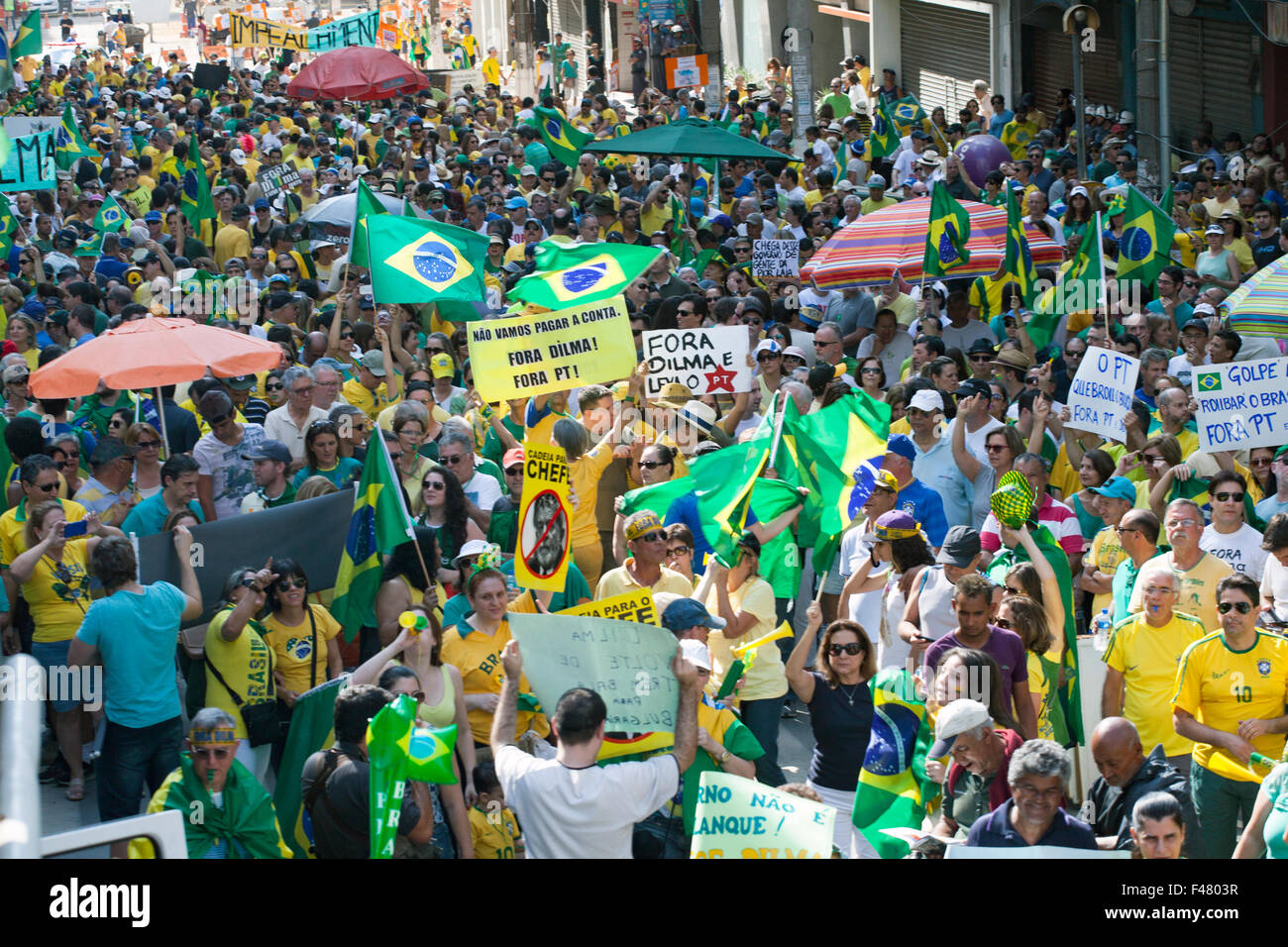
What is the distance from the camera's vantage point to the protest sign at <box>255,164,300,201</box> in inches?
741

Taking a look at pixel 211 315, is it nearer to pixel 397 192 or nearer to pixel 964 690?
pixel 397 192

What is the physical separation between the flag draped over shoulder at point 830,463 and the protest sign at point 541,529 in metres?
1.52

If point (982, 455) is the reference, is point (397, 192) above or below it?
above

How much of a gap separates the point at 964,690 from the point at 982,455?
152 inches

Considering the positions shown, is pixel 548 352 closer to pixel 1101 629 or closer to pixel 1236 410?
pixel 1101 629

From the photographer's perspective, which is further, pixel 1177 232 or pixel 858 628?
pixel 1177 232

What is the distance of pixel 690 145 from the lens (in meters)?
17.6

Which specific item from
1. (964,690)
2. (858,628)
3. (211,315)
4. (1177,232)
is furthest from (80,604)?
(1177,232)

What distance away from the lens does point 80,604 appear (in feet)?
26.5

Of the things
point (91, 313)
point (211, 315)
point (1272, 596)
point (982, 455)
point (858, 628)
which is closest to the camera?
point (858, 628)

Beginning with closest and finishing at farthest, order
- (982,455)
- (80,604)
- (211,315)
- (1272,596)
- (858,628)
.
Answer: (858,628) < (1272,596) < (80,604) < (982,455) < (211,315)

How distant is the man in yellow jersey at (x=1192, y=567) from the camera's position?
726cm

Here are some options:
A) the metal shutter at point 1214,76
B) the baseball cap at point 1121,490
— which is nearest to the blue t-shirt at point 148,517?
the baseball cap at point 1121,490
